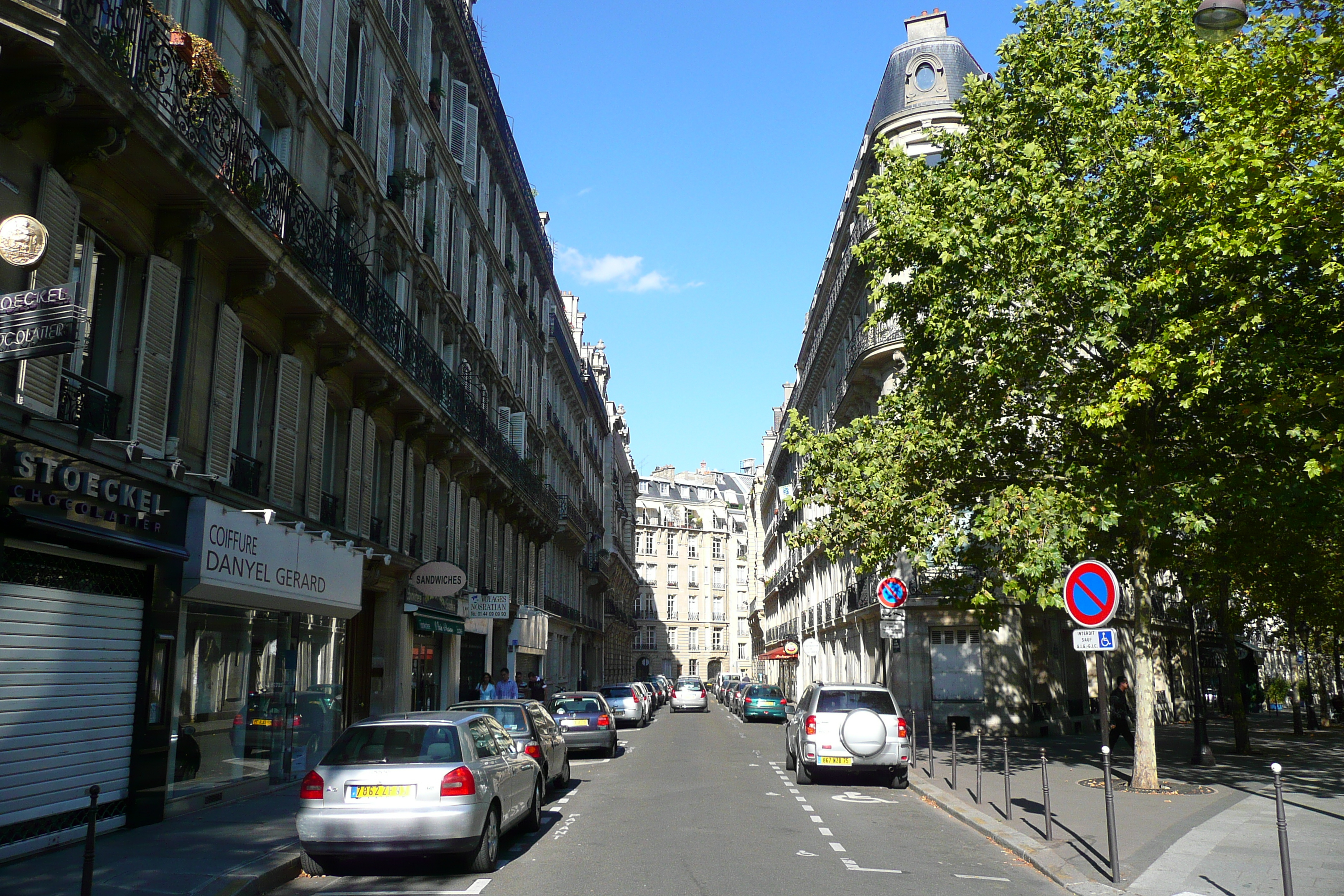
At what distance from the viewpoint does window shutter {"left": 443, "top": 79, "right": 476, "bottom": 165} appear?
25.9 m

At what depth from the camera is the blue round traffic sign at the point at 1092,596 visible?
10727 millimetres

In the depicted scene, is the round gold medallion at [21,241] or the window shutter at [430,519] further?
the window shutter at [430,519]

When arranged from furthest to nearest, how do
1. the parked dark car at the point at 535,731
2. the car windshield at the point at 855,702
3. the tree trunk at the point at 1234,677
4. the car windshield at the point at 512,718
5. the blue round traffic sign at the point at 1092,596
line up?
the tree trunk at the point at 1234,677 < the car windshield at the point at 855,702 < the car windshield at the point at 512,718 < the parked dark car at the point at 535,731 < the blue round traffic sign at the point at 1092,596

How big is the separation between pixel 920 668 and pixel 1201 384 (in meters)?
17.9

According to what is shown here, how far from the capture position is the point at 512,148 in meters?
33.0

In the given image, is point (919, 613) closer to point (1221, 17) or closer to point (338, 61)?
point (338, 61)

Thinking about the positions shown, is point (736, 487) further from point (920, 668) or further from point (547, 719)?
point (547, 719)

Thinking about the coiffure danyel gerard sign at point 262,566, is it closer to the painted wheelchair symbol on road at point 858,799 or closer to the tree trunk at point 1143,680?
the painted wheelchair symbol on road at point 858,799

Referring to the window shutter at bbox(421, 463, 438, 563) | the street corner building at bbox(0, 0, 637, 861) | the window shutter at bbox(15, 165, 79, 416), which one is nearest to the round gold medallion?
the street corner building at bbox(0, 0, 637, 861)

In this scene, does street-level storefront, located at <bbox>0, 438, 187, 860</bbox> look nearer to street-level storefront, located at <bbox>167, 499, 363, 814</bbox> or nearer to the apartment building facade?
street-level storefront, located at <bbox>167, 499, 363, 814</bbox>

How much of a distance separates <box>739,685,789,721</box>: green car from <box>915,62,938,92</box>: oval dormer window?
21.8 meters

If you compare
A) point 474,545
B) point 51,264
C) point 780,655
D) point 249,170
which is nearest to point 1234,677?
point 474,545

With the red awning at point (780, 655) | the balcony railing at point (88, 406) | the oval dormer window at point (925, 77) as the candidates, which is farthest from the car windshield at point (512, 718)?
the red awning at point (780, 655)

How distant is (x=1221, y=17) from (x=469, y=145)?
20110mm
